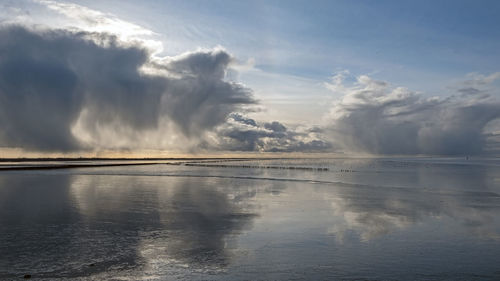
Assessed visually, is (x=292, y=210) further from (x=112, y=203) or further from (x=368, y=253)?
(x=112, y=203)

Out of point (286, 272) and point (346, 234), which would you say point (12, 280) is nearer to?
point (286, 272)

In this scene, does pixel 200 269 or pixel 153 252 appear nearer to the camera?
pixel 200 269

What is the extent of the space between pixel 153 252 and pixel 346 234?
892 cm

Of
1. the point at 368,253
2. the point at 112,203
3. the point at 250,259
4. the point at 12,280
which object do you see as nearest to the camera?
the point at 12,280

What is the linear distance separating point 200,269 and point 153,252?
2.71m

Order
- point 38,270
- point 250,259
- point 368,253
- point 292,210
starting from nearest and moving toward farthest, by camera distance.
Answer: point 38,270, point 250,259, point 368,253, point 292,210

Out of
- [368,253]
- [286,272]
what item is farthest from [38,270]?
[368,253]

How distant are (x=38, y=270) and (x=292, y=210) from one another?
16224mm

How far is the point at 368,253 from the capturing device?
14164mm

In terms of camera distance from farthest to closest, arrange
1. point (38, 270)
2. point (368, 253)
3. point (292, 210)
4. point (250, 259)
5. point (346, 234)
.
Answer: point (292, 210)
point (346, 234)
point (368, 253)
point (250, 259)
point (38, 270)

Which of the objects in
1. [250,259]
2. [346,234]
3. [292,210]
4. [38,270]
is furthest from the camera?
[292,210]

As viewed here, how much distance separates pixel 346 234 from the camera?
57.7ft

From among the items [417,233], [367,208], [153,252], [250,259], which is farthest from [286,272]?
[367,208]

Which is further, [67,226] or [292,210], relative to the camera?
[292,210]
